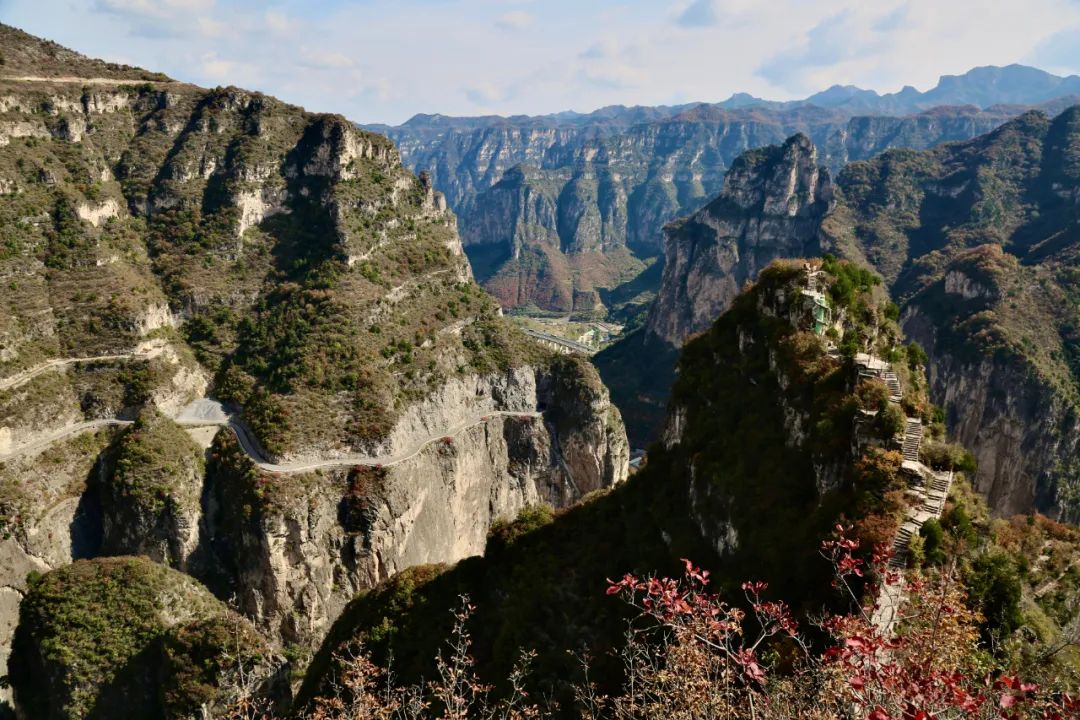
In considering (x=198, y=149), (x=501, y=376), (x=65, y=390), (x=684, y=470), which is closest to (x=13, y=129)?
(x=198, y=149)

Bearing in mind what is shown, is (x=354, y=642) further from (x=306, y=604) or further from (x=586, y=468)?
(x=586, y=468)

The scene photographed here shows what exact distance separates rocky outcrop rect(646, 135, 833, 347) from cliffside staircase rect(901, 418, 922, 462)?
13989 centimetres

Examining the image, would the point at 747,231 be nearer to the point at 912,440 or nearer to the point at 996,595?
the point at 912,440

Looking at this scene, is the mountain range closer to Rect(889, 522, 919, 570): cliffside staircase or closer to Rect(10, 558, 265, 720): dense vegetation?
Rect(889, 522, 919, 570): cliffside staircase

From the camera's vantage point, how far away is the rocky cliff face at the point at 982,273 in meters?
93.3

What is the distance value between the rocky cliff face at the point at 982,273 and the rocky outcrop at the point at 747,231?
0.55m

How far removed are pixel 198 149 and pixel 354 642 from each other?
75.5 meters

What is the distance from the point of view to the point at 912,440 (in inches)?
1103

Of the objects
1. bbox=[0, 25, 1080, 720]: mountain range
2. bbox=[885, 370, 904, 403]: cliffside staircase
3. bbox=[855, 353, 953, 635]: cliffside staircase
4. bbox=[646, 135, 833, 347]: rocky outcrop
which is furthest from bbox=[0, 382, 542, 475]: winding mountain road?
bbox=[646, 135, 833, 347]: rocky outcrop

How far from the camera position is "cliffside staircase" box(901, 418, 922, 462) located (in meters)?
27.3

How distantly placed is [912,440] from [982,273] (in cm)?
9906

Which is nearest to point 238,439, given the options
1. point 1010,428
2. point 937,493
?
point 937,493

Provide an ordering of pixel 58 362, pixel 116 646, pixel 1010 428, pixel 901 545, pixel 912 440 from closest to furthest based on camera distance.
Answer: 1. pixel 901 545
2. pixel 912 440
3. pixel 116 646
4. pixel 58 362
5. pixel 1010 428

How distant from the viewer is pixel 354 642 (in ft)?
134
